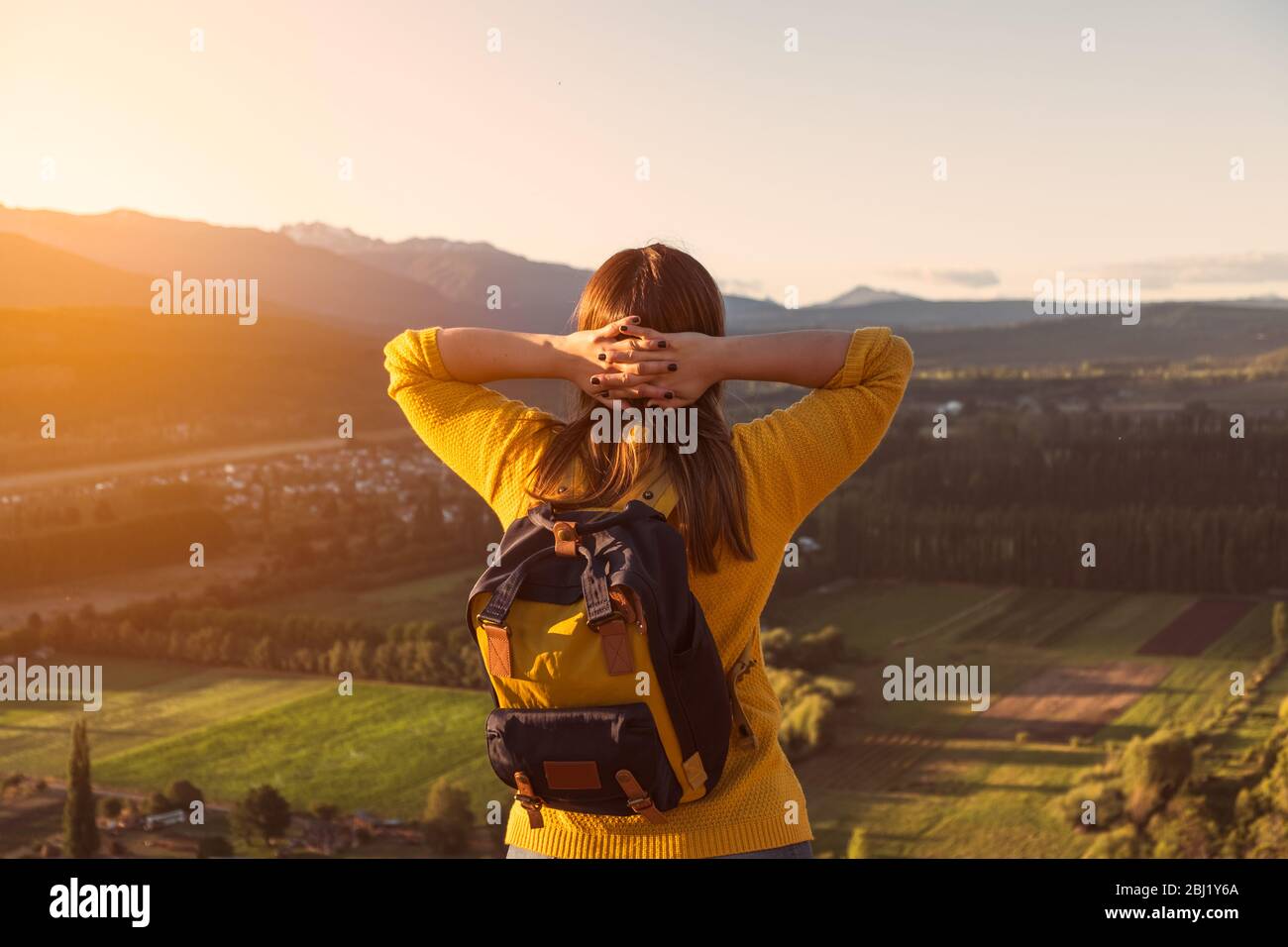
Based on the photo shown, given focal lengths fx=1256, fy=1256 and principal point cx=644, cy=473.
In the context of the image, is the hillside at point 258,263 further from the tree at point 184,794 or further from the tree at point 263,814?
the tree at point 263,814

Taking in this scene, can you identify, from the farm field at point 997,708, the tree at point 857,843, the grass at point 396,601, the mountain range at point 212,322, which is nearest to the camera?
the mountain range at point 212,322

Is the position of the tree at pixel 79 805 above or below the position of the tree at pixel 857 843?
above

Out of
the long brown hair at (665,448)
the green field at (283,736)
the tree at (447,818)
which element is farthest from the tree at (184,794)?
the long brown hair at (665,448)

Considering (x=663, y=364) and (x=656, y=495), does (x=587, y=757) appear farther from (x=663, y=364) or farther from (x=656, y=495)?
(x=663, y=364)

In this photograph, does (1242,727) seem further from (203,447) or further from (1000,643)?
(203,447)

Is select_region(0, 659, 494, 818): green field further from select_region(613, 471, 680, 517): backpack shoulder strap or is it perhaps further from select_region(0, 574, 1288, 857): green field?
select_region(613, 471, 680, 517): backpack shoulder strap

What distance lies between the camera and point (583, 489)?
1.49 metres

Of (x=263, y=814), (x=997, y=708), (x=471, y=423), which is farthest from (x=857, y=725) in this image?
(x=471, y=423)

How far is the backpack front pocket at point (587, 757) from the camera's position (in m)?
1.35

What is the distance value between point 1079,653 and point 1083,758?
2.96m

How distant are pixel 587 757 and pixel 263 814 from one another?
54.4ft

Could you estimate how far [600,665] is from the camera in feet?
4.44

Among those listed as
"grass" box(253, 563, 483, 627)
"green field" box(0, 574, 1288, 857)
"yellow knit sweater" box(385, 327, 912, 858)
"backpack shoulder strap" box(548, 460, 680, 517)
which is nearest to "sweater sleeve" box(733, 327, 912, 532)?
"yellow knit sweater" box(385, 327, 912, 858)
